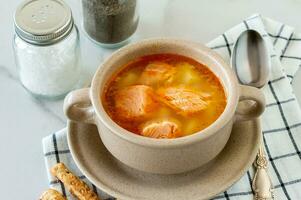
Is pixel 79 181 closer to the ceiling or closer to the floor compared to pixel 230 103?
closer to the floor

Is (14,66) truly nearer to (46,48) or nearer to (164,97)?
(46,48)

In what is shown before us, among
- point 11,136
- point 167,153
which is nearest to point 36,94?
point 11,136

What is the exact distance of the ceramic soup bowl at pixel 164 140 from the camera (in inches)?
35.9

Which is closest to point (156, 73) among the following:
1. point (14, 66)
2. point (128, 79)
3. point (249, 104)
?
point (128, 79)

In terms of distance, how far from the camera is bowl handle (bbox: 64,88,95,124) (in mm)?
956

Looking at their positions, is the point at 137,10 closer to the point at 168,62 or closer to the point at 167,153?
the point at 168,62

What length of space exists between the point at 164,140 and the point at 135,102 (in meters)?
0.09

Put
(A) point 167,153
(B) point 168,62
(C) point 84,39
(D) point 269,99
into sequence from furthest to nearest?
(C) point 84,39
(D) point 269,99
(B) point 168,62
(A) point 167,153

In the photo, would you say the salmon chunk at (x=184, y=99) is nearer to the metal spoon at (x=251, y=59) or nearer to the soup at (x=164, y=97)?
the soup at (x=164, y=97)

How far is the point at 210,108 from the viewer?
964 mm

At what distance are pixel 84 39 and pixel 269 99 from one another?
350mm

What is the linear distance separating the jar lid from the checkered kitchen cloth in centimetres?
15

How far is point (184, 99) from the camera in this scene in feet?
3.18

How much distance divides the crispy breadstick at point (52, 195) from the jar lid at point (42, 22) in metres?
0.24
